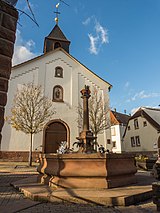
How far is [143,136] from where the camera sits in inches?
1133

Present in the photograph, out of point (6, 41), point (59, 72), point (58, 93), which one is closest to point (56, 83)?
point (58, 93)

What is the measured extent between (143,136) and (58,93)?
1773 centimetres

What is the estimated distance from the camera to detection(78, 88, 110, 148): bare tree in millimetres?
17163

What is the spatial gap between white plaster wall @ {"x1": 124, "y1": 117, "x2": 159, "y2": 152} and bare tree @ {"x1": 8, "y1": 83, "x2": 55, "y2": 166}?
17.4 m

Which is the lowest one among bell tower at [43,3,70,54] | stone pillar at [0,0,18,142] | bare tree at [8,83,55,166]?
stone pillar at [0,0,18,142]

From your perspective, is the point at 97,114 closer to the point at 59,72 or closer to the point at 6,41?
the point at 59,72

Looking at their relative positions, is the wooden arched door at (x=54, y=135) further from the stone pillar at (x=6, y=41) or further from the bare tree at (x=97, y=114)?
the stone pillar at (x=6, y=41)

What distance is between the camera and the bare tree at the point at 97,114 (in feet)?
56.3

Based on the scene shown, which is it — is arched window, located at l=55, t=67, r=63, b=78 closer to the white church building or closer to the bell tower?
the white church building

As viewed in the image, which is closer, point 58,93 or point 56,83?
point 58,93

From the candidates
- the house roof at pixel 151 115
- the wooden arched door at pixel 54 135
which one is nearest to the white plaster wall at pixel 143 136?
the house roof at pixel 151 115

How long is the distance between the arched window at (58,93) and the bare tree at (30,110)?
952 mm

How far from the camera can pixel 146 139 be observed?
27.8 metres

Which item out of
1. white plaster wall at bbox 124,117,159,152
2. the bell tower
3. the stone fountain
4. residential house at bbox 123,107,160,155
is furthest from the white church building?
the stone fountain
